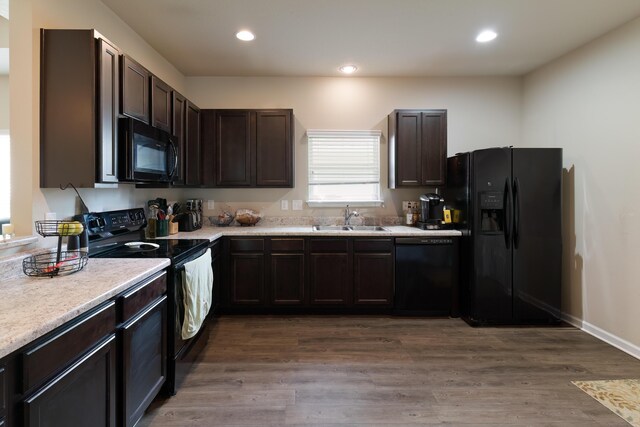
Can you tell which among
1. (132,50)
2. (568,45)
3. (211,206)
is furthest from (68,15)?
(568,45)

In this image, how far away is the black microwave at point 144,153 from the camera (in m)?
2.12

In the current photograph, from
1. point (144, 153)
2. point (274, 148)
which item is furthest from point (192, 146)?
point (144, 153)

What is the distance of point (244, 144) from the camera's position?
3.65 meters

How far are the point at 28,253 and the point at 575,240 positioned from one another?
444 cm

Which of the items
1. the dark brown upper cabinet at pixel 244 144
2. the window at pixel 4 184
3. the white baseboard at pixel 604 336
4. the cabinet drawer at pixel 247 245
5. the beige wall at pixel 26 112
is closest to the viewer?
the beige wall at pixel 26 112

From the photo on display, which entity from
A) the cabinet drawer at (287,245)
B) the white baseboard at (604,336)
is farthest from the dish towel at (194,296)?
the white baseboard at (604,336)

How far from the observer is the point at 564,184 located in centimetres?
335

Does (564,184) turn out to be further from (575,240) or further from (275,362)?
(275,362)

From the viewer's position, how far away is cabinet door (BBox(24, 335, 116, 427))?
1.05 m

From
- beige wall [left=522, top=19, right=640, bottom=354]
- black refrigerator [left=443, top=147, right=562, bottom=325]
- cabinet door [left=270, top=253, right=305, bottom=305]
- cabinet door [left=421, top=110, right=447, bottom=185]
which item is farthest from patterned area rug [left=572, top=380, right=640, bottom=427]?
cabinet door [left=270, top=253, right=305, bottom=305]

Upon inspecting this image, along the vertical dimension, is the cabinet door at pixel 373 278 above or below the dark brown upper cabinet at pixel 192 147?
below

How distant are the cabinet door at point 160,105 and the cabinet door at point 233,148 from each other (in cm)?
80

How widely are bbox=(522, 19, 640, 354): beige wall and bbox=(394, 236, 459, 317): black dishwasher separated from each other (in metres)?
1.17

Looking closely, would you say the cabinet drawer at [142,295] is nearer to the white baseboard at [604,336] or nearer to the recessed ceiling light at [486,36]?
the recessed ceiling light at [486,36]
